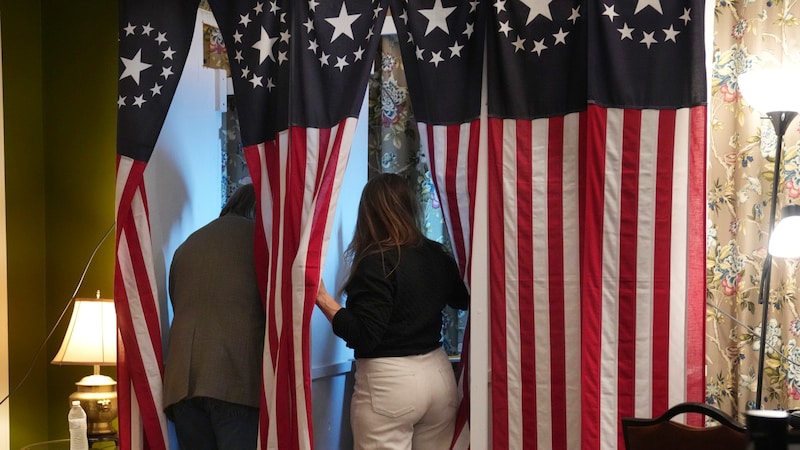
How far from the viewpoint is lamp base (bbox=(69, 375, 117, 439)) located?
12.2ft

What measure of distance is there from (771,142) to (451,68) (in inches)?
43.6

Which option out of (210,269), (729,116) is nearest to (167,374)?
(210,269)

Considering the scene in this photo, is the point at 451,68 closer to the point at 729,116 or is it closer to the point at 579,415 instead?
the point at 729,116

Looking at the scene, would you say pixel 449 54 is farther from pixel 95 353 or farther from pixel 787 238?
pixel 95 353

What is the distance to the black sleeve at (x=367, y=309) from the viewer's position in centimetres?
314

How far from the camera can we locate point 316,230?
3230 mm

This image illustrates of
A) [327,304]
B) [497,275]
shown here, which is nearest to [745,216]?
[497,275]

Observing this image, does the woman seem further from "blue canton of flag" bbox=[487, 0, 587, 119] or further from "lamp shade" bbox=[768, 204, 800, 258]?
"lamp shade" bbox=[768, 204, 800, 258]

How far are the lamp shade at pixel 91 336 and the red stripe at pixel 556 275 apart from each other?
1783 mm

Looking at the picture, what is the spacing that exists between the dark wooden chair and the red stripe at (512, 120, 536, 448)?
1.81 feet

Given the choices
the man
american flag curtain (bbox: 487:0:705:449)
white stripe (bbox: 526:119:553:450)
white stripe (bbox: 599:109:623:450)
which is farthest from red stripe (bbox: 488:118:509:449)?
the man

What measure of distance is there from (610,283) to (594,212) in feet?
0.76

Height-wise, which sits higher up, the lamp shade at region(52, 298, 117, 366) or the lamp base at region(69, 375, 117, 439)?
the lamp shade at region(52, 298, 117, 366)

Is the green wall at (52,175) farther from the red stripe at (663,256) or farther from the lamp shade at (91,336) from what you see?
the red stripe at (663,256)
